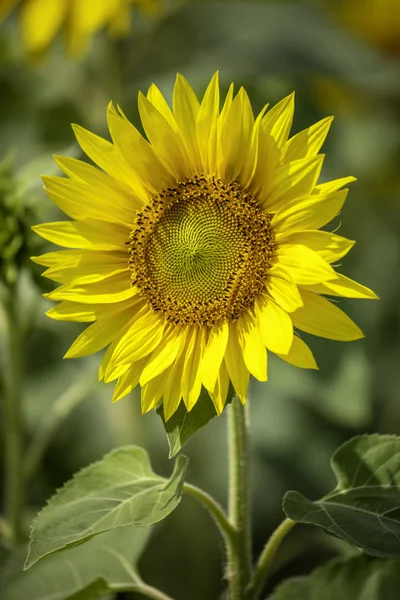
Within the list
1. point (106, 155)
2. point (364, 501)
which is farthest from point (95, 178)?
point (364, 501)

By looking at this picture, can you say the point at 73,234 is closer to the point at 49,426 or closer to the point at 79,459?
the point at 49,426

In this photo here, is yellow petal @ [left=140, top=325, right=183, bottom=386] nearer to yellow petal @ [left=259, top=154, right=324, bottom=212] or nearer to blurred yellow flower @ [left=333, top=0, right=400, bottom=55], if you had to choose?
yellow petal @ [left=259, top=154, right=324, bottom=212]

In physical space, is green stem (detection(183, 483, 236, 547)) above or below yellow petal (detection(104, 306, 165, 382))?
below

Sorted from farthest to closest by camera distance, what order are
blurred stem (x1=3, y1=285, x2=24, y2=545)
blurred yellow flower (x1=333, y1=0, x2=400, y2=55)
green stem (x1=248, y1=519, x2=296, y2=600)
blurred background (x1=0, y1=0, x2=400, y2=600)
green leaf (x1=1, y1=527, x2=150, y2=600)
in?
blurred yellow flower (x1=333, y1=0, x2=400, y2=55) → blurred background (x1=0, y1=0, x2=400, y2=600) → blurred stem (x1=3, y1=285, x2=24, y2=545) → green leaf (x1=1, y1=527, x2=150, y2=600) → green stem (x1=248, y1=519, x2=296, y2=600)

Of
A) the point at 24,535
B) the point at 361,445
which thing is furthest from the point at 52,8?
the point at 361,445

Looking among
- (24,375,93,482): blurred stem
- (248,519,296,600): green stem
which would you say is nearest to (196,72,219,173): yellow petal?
(248,519,296,600): green stem

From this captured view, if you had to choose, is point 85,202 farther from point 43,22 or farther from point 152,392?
point 43,22
